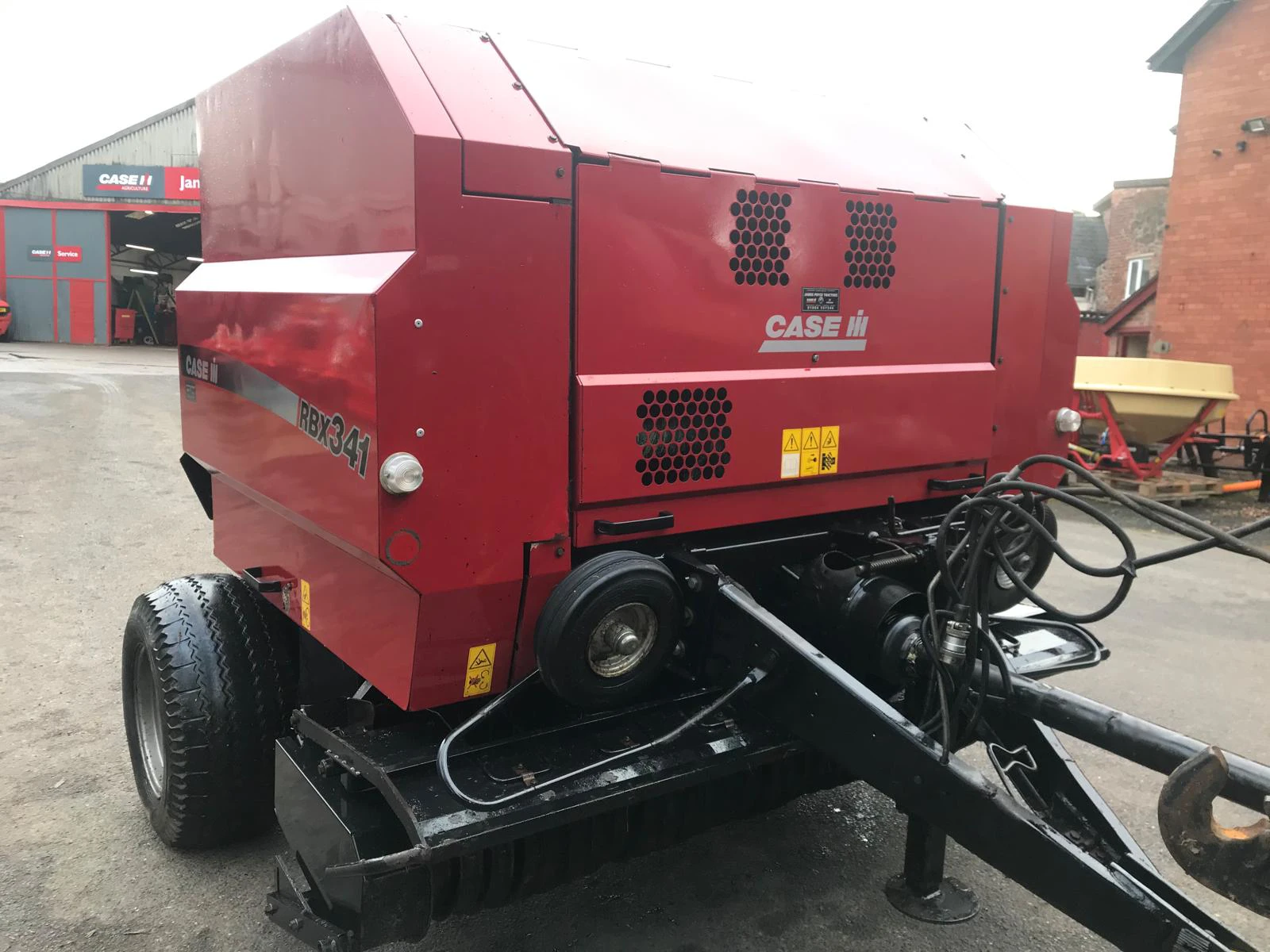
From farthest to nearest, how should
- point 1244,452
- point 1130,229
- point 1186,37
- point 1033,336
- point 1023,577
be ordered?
1. point 1130,229
2. point 1186,37
3. point 1244,452
4. point 1033,336
5. point 1023,577

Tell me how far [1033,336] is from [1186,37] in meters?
12.2

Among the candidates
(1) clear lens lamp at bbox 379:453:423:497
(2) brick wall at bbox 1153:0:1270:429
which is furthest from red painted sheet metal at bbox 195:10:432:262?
(2) brick wall at bbox 1153:0:1270:429

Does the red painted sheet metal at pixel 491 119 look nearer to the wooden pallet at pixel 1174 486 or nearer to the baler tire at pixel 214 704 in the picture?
the baler tire at pixel 214 704

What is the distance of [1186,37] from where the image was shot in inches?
497

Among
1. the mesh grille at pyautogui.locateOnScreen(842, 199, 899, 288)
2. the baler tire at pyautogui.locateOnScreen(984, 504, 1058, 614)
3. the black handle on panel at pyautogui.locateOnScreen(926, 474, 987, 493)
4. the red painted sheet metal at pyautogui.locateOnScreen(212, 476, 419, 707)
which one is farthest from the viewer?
the black handle on panel at pyautogui.locateOnScreen(926, 474, 987, 493)

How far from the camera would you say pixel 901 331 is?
9.65ft

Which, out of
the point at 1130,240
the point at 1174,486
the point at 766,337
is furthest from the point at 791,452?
the point at 1130,240

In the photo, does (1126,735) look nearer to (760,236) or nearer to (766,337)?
(766,337)

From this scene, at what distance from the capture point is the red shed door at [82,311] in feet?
86.4

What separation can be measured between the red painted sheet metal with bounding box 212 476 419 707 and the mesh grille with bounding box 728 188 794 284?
120 centimetres

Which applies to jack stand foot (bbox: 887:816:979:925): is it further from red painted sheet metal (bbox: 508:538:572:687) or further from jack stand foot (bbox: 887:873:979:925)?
red painted sheet metal (bbox: 508:538:572:687)

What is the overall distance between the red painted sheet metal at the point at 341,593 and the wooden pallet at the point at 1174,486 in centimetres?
846

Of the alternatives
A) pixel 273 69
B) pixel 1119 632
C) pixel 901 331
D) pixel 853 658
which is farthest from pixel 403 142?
pixel 1119 632

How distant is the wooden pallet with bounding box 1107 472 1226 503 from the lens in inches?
377
